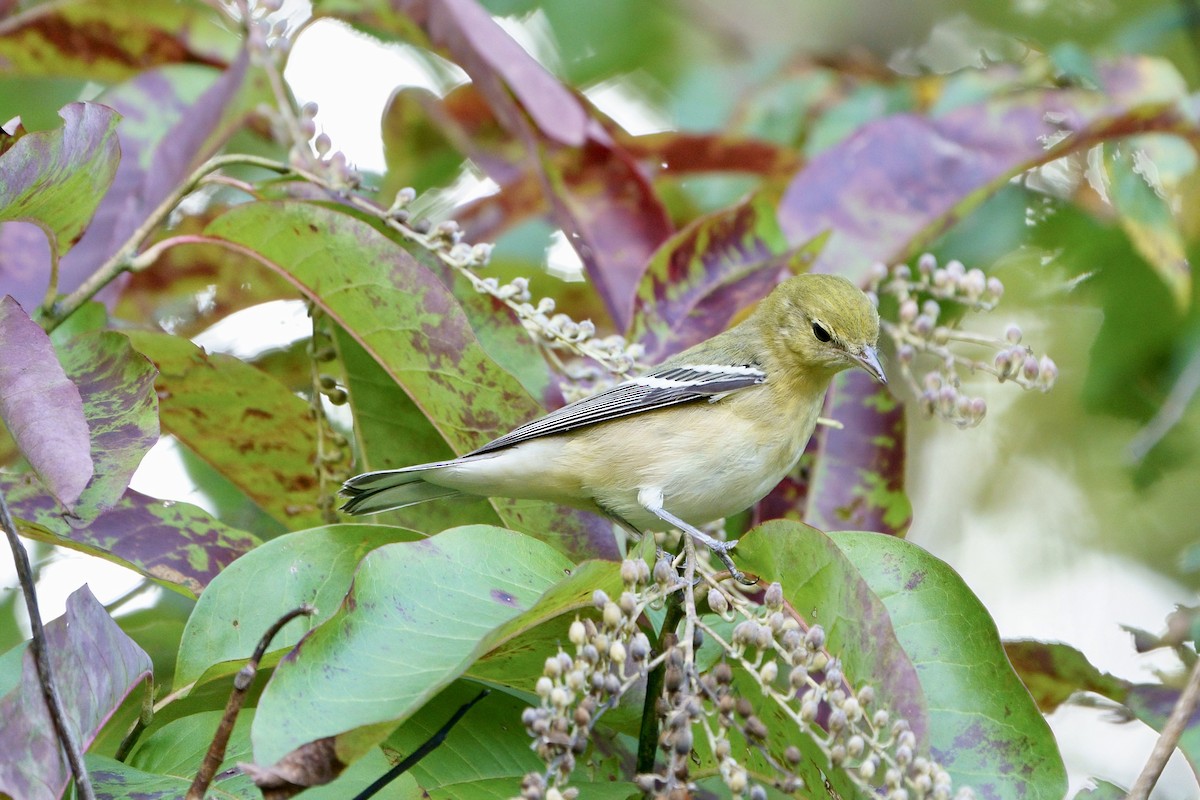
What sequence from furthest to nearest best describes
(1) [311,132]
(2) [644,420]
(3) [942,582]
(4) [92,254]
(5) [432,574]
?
(2) [644,420], (1) [311,132], (4) [92,254], (3) [942,582], (5) [432,574]

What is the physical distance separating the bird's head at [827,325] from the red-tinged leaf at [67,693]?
2108 millimetres

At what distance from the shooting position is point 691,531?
3.04m

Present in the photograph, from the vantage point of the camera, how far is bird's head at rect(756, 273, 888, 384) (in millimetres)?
3379

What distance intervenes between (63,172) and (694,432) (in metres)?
1.91

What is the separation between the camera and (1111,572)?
541 centimetres

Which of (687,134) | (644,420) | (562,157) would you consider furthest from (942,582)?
(687,134)

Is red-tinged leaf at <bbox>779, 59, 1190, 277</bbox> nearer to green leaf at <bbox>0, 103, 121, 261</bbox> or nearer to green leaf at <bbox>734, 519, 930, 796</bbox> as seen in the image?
green leaf at <bbox>734, 519, 930, 796</bbox>

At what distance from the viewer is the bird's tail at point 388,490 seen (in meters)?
2.91

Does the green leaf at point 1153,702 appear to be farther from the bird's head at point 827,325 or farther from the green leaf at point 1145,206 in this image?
the green leaf at point 1145,206

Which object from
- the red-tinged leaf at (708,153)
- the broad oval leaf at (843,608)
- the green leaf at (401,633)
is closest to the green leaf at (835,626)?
the broad oval leaf at (843,608)

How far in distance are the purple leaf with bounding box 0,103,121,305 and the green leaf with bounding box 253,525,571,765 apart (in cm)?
98

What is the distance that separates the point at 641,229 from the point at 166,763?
2.06 m

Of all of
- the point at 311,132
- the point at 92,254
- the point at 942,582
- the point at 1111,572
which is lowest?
the point at 1111,572

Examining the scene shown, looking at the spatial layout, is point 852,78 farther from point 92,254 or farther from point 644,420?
point 92,254
